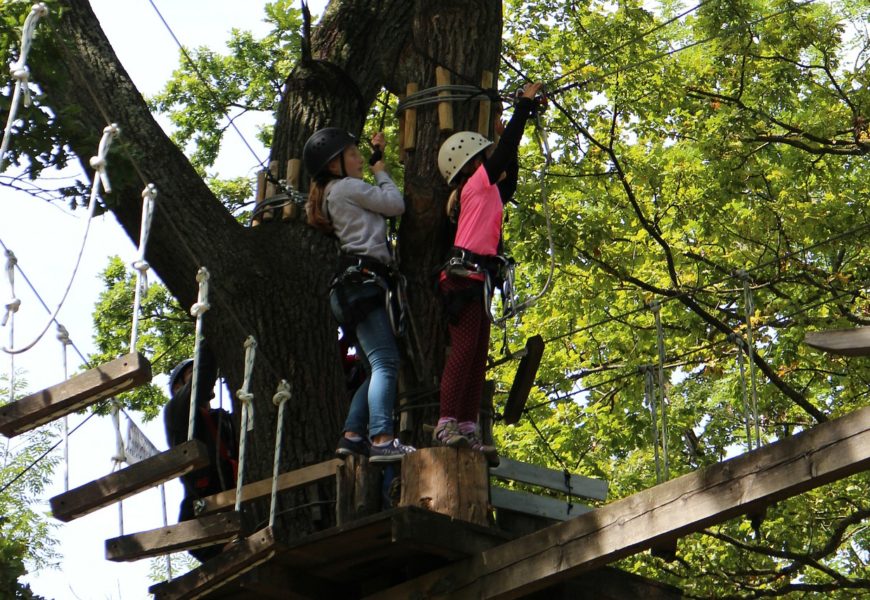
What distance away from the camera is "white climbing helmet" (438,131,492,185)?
637cm

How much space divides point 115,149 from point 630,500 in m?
2.72

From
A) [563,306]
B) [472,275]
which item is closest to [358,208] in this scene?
[472,275]

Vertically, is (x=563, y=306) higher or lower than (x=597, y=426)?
higher

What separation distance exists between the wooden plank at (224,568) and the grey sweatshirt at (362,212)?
1409 mm

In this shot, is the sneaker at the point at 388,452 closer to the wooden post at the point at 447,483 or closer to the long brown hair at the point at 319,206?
the wooden post at the point at 447,483

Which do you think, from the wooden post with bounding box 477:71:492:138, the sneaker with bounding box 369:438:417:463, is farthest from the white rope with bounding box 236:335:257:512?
the wooden post with bounding box 477:71:492:138

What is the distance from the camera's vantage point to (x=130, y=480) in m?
5.21

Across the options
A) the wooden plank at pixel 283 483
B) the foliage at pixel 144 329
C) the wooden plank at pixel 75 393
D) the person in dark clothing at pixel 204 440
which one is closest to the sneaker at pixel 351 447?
the wooden plank at pixel 283 483

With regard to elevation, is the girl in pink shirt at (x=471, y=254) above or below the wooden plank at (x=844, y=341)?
above

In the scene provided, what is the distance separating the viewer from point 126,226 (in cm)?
671

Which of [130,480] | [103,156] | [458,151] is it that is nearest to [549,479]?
[458,151]

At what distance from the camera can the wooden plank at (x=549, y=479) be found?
6.22 m

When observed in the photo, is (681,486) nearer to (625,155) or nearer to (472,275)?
(472,275)

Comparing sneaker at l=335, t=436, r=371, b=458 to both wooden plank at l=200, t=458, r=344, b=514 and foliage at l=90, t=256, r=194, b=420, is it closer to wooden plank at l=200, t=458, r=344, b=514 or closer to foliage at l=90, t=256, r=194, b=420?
wooden plank at l=200, t=458, r=344, b=514
